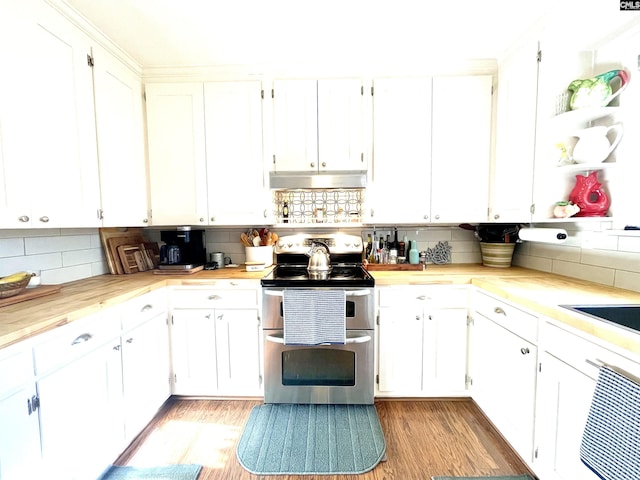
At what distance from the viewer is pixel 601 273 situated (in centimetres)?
165

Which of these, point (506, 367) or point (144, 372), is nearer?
point (506, 367)

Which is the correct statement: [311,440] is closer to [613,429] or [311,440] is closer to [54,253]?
[613,429]

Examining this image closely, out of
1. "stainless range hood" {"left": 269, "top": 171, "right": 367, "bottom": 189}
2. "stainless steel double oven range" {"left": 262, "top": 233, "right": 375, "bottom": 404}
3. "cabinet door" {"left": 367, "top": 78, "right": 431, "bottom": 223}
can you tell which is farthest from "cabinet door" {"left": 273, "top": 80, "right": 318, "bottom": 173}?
"stainless steel double oven range" {"left": 262, "top": 233, "right": 375, "bottom": 404}

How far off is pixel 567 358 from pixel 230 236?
2397 mm

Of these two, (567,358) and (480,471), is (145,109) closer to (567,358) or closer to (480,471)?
(567,358)

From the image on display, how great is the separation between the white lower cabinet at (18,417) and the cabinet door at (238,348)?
1.01 metres

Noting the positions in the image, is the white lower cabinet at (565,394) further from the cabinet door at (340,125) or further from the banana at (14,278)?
the banana at (14,278)

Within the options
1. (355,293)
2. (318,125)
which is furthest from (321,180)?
(355,293)

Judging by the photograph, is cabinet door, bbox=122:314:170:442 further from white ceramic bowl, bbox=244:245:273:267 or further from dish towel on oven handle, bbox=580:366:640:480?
dish towel on oven handle, bbox=580:366:640:480

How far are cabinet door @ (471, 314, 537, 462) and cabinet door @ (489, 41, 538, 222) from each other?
795 millimetres

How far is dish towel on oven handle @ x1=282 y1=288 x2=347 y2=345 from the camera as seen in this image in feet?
6.17

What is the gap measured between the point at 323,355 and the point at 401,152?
162cm

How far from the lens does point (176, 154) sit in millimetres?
2240

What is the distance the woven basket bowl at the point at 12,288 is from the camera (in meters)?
1.37
